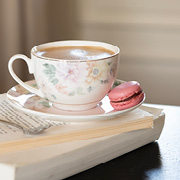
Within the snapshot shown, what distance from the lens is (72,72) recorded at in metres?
0.61

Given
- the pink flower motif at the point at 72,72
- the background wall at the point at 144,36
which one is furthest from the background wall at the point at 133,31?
the pink flower motif at the point at 72,72

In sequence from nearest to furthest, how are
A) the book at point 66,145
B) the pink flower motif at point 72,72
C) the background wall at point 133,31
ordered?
the book at point 66,145, the pink flower motif at point 72,72, the background wall at point 133,31

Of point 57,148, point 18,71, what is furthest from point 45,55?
point 18,71

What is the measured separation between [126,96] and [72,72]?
98 mm

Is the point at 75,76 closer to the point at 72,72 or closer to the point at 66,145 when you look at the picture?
the point at 72,72

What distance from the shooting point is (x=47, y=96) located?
667 mm

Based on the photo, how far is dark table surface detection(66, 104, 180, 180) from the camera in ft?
1.87

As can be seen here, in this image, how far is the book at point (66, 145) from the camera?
51 cm

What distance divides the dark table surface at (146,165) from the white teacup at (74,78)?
0.11 metres

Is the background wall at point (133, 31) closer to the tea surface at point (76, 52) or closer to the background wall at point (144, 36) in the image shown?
the background wall at point (144, 36)

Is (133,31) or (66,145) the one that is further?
(133,31)

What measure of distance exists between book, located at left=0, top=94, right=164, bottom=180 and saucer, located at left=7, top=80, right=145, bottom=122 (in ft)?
0.04

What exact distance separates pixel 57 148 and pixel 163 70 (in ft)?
5.42

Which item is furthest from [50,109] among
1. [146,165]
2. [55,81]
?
[146,165]
